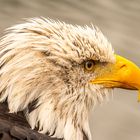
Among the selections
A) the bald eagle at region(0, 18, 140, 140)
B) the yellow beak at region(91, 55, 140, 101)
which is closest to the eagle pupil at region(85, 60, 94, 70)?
the bald eagle at region(0, 18, 140, 140)

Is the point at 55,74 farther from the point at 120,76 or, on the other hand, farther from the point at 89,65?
the point at 120,76

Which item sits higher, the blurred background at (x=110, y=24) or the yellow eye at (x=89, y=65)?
the blurred background at (x=110, y=24)

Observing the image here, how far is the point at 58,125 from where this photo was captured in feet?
16.2

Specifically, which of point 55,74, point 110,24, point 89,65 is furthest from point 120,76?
point 110,24

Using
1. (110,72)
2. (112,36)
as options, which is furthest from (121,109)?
(110,72)

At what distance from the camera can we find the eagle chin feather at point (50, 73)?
15.8 feet

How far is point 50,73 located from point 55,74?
3 cm

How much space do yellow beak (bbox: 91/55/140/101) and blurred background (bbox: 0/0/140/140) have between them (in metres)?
2.47

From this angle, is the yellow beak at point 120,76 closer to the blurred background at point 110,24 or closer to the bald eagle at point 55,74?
the bald eagle at point 55,74

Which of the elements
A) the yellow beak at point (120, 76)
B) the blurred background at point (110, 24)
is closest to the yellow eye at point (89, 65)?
the yellow beak at point (120, 76)

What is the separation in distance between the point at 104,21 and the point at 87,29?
4.82 metres

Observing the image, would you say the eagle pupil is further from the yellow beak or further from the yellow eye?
the yellow beak

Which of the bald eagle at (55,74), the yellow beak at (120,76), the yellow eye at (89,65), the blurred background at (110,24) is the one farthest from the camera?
the blurred background at (110,24)

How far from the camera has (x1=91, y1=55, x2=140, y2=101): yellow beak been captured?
201 inches
